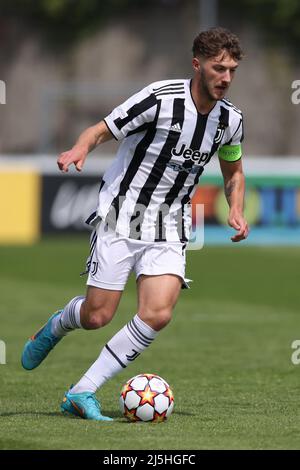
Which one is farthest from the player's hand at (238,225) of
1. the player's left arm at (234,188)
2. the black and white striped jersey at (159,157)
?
the black and white striped jersey at (159,157)

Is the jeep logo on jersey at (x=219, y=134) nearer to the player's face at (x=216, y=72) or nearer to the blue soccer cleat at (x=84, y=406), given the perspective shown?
the player's face at (x=216, y=72)

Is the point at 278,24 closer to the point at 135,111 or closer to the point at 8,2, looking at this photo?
the point at 8,2

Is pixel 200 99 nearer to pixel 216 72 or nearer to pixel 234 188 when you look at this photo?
pixel 216 72

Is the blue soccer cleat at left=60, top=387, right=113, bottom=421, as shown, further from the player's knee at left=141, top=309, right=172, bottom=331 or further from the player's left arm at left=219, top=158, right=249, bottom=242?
the player's left arm at left=219, top=158, right=249, bottom=242

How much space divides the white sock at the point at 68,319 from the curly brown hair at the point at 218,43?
168 centimetres

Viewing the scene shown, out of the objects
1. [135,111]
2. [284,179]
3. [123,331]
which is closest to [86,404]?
[123,331]

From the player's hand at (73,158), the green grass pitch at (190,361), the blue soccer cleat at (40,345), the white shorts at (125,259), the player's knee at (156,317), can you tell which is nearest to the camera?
the green grass pitch at (190,361)

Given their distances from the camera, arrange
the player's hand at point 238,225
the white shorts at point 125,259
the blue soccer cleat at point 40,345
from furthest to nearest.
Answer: the blue soccer cleat at point 40,345, the player's hand at point 238,225, the white shorts at point 125,259

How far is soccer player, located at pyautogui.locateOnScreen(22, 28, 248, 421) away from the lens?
6.78 meters

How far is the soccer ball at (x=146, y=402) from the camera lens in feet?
21.8

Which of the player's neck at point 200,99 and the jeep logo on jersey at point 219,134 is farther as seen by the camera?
the jeep logo on jersey at point 219,134

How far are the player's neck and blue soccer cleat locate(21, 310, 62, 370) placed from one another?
1623 millimetres

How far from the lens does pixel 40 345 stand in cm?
757

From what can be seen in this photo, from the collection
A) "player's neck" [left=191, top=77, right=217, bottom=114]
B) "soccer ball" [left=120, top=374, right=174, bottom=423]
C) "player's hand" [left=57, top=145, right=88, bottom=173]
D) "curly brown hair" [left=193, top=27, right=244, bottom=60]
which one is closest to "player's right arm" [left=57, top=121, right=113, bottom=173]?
"player's hand" [left=57, top=145, right=88, bottom=173]
